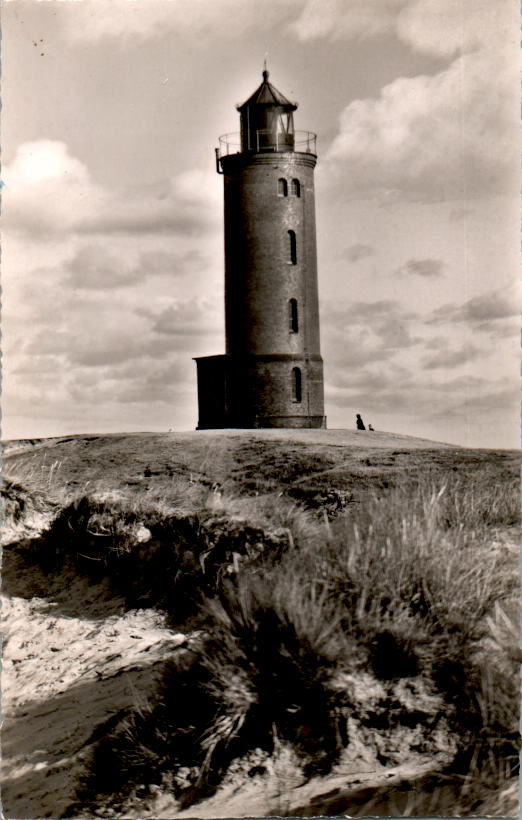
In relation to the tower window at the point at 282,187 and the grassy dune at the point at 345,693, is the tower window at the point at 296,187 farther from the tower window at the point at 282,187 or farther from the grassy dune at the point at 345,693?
the grassy dune at the point at 345,693

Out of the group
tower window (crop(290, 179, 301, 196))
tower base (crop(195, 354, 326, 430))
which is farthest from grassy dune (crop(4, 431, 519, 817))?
tower window (crop(290, 179, 301, 196))

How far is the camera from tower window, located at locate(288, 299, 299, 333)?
3161 centimetres

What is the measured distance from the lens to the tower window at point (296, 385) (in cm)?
3150

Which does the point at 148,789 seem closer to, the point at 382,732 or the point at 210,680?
the point at 210,680

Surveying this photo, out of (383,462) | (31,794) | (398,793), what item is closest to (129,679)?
(31,794)

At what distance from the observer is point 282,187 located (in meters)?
31.5

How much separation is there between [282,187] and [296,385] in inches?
254

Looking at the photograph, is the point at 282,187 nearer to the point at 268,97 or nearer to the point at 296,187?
the point at 296,187

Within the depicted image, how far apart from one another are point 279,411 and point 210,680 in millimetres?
21828

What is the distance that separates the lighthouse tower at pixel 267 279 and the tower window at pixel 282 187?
1.3 inches

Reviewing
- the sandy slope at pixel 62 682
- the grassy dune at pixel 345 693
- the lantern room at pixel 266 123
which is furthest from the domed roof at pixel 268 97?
the grassy dune at pixel 345 693

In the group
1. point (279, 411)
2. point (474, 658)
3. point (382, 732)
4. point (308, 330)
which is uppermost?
point (308, 330)

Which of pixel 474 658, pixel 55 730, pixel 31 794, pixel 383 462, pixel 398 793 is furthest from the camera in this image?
pixel 383 462

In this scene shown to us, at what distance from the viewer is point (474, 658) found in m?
9.17
